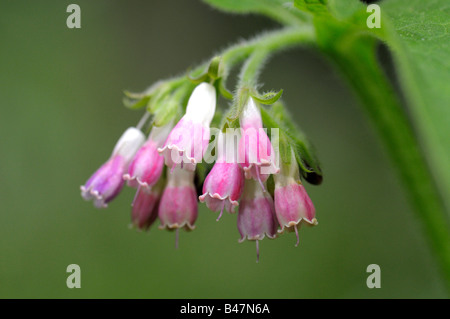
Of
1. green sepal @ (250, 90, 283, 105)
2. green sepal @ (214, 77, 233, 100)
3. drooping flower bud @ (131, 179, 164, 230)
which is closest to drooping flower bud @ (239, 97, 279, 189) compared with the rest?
green sepal @ (250, 90, 283, 105)

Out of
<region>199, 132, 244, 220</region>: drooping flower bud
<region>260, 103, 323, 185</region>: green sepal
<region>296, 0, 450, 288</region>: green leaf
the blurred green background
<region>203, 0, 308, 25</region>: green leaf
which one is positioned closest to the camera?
<region>296, 0, 450, 288</region>: green leaf

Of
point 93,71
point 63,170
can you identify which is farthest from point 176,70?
point 63,170

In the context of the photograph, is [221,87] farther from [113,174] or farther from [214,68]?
[113,174]

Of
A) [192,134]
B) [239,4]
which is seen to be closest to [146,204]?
[192,134]

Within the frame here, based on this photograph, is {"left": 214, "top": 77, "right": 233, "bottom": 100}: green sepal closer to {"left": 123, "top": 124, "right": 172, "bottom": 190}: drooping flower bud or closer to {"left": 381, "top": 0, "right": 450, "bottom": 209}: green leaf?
{"left": 123, "top": 124, "right": 172, "bottom": 190}: drooping flower bud

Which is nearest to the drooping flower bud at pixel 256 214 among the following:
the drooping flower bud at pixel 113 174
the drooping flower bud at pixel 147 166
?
the drooping flower bud at pixel 147 166

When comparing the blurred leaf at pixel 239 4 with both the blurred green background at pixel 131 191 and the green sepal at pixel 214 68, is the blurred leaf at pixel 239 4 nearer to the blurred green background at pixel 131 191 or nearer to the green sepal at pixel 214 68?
the green sepal at pixel 214 68
